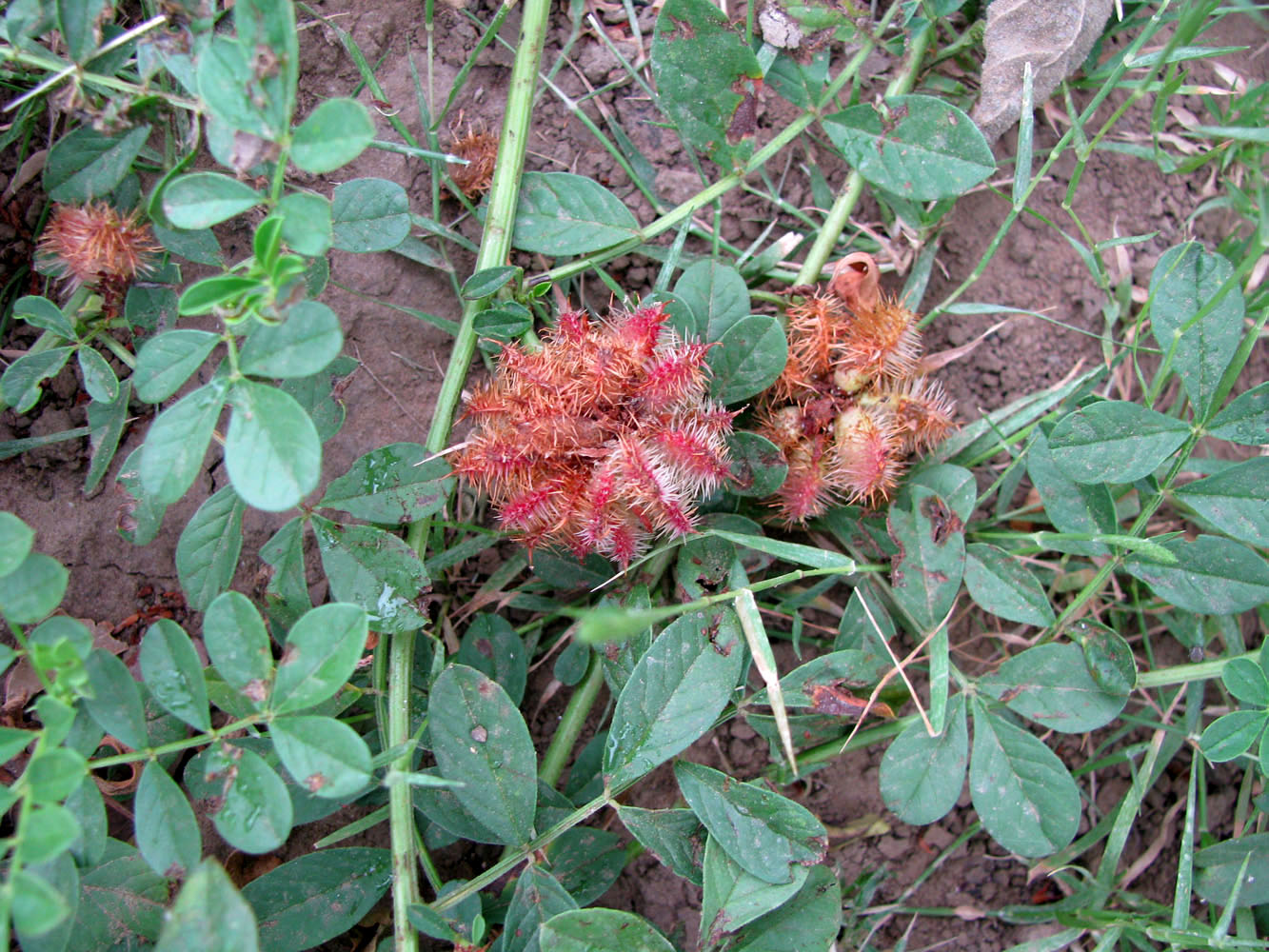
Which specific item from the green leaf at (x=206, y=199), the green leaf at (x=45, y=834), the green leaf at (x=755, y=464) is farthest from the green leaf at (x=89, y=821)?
the green leaf at (x=755, y=464)

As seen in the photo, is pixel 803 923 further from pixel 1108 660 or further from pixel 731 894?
pixel 1108 660

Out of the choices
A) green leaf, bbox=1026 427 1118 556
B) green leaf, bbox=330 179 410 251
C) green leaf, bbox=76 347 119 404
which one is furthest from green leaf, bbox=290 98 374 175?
green leaf, bbox=1026 427 1118 556

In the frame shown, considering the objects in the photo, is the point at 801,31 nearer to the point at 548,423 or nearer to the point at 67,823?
the point at 548,423

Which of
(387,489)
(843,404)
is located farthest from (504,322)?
(843,404)

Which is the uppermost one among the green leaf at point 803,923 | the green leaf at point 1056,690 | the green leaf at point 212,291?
the green leaf at point 212,291

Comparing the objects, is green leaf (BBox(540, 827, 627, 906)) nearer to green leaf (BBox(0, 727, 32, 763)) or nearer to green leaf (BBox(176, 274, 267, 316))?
green leaf (BBox(0, 727, 32, 763))

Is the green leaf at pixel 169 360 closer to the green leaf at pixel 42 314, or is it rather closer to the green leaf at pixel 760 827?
the green leaf at pixel 42 314
